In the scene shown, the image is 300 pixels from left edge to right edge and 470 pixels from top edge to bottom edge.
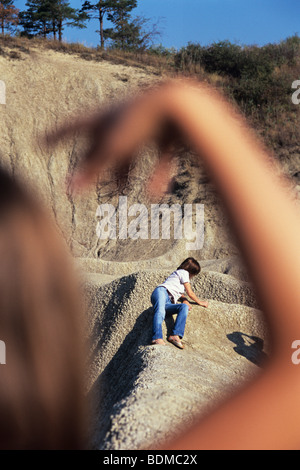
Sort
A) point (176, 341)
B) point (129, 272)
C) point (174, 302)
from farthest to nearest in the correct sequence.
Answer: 1. point (129, 272)
2. point (174, 302)
3. point (176, 341)

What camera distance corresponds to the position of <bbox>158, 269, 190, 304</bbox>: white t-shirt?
19.6 feet

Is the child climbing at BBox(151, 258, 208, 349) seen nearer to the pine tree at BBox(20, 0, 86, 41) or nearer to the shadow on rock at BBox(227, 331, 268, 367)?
the shadow on rock at BBox(227, 331, 268, 367)

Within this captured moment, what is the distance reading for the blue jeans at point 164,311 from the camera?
5.54m

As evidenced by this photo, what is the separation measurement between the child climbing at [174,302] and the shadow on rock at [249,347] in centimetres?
53

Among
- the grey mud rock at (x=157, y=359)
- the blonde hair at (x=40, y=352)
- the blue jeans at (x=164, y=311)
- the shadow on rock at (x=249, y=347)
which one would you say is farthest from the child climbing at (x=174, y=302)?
the blonde hair at (x=40, y=352)

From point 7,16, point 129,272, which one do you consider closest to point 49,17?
point 7,16

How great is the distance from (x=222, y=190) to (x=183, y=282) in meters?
8.26

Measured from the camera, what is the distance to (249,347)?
21.2ft

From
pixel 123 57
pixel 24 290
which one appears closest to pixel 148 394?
pixel 24 290

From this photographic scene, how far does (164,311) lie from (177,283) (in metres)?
0.44

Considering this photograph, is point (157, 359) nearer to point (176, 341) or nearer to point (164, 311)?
point (176, 341)

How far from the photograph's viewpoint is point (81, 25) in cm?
2386

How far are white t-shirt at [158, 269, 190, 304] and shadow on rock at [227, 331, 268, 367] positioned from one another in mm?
914

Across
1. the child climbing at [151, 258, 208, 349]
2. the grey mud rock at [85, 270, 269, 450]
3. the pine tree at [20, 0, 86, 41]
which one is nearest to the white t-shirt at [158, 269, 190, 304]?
the child climbing at [151, 258, 208, 349]
